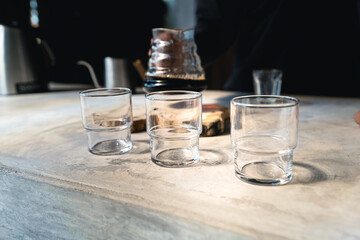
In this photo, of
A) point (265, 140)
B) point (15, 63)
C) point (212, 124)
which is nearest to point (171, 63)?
point (212, 124)

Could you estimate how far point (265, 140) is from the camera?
649mm

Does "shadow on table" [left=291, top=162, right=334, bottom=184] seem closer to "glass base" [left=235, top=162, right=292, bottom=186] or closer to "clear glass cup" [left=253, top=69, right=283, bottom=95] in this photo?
"glass base" [left=235, top=162, right=292, bottom=186]

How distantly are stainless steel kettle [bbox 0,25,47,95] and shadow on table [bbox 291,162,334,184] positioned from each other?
1747mm

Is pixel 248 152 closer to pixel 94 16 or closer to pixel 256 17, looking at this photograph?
pixel 256 17

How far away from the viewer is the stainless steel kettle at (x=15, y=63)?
6.16ft

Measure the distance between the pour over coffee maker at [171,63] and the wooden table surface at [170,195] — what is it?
0.67ft

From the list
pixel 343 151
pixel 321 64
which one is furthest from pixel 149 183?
pixel 321 64

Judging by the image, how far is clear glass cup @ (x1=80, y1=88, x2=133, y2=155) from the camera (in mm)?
816

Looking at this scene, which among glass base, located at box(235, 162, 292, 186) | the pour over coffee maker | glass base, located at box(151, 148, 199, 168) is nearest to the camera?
glass base, located at box(235, 162, 292, 186)

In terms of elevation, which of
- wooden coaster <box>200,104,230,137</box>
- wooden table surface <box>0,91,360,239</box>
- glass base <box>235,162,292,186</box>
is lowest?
wooden table surface <box>0,91,360,239</box>

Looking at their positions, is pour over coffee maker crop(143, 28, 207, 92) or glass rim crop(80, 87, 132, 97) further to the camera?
pour over coffee maker crop(143, 28, 207, 92)

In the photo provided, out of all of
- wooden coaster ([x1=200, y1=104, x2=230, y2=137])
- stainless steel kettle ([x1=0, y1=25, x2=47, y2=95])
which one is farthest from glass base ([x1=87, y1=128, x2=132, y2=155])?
stainless steel kettle ([x1=0, y1=25, x2=47, y2=95])

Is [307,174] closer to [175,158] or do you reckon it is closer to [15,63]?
[175,158]

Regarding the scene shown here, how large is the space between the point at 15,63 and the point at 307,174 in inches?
70.6
